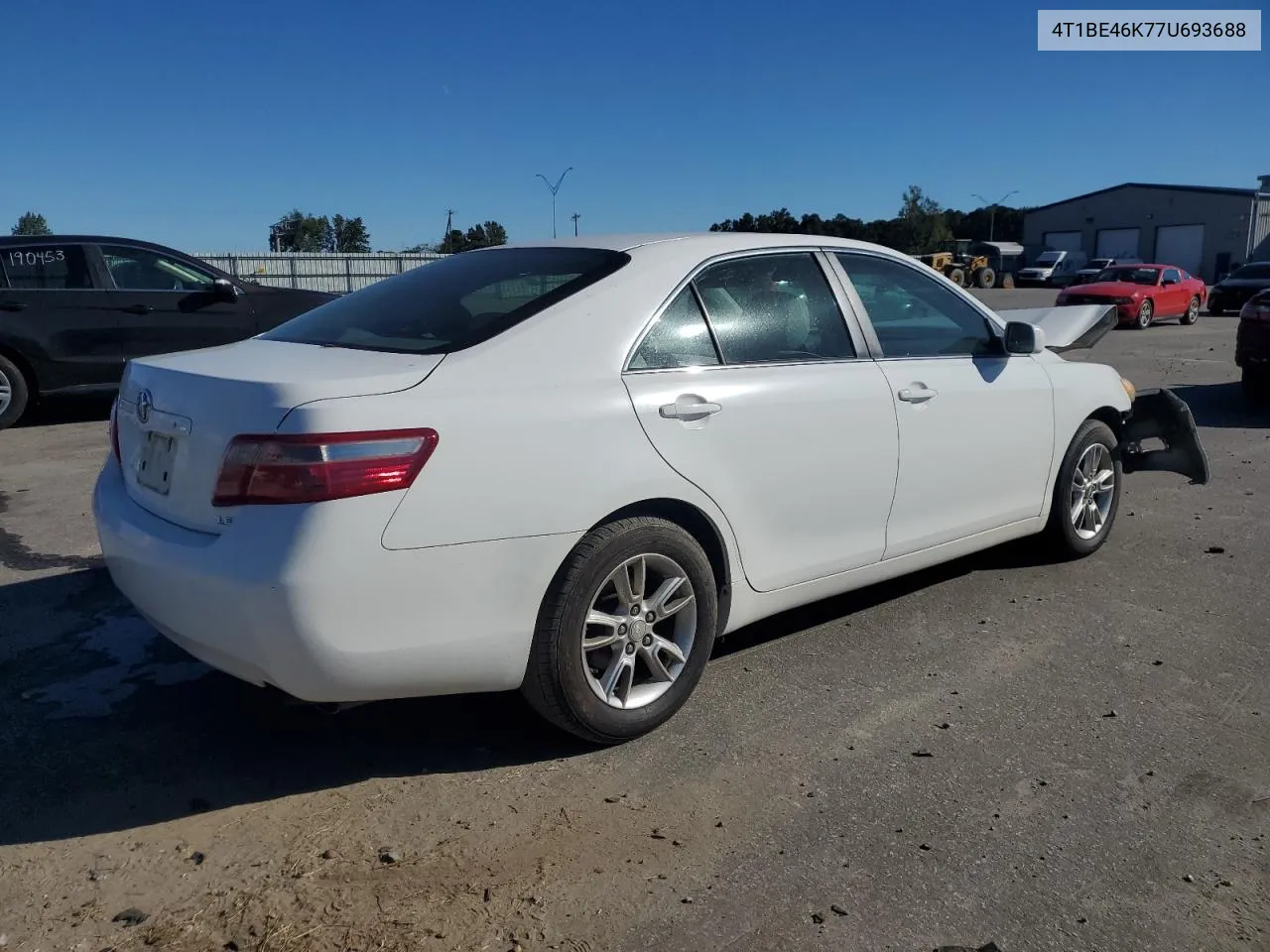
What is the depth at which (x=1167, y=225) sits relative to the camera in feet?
202

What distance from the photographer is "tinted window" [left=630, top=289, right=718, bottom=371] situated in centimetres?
342

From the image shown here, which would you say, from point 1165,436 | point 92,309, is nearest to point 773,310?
point 1165,436

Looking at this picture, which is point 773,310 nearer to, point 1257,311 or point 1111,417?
point 1111,417

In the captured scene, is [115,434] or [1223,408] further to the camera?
[1223,408]

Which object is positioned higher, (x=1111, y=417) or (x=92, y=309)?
(x=92, y=309)

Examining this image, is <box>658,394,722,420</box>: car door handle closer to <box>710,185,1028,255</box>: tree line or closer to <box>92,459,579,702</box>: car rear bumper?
<box>92,459,579,702</box>: car rear bumper

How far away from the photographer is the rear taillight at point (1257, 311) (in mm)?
10625

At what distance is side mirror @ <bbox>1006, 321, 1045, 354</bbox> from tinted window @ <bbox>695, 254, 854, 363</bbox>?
1.00 meters

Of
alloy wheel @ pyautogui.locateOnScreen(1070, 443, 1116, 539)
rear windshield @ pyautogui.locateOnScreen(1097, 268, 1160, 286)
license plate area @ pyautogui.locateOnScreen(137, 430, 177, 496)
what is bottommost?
alloy wheel @ pyautogui.locateOnScreen(1070, 443, 1116, 539)

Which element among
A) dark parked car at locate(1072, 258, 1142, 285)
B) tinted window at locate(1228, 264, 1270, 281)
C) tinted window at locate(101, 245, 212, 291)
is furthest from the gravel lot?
dark parked car at locate(1072, 258, 1142, 285)

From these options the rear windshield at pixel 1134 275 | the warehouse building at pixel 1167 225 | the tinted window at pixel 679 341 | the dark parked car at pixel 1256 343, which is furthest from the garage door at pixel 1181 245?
the tinted window at pixel 679 341

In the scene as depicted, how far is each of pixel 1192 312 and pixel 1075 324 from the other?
2525 cm

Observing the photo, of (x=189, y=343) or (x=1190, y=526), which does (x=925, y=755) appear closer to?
(x=1190, y=526)

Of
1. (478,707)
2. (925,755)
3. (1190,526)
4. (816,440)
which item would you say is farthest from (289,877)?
(1190,526)
